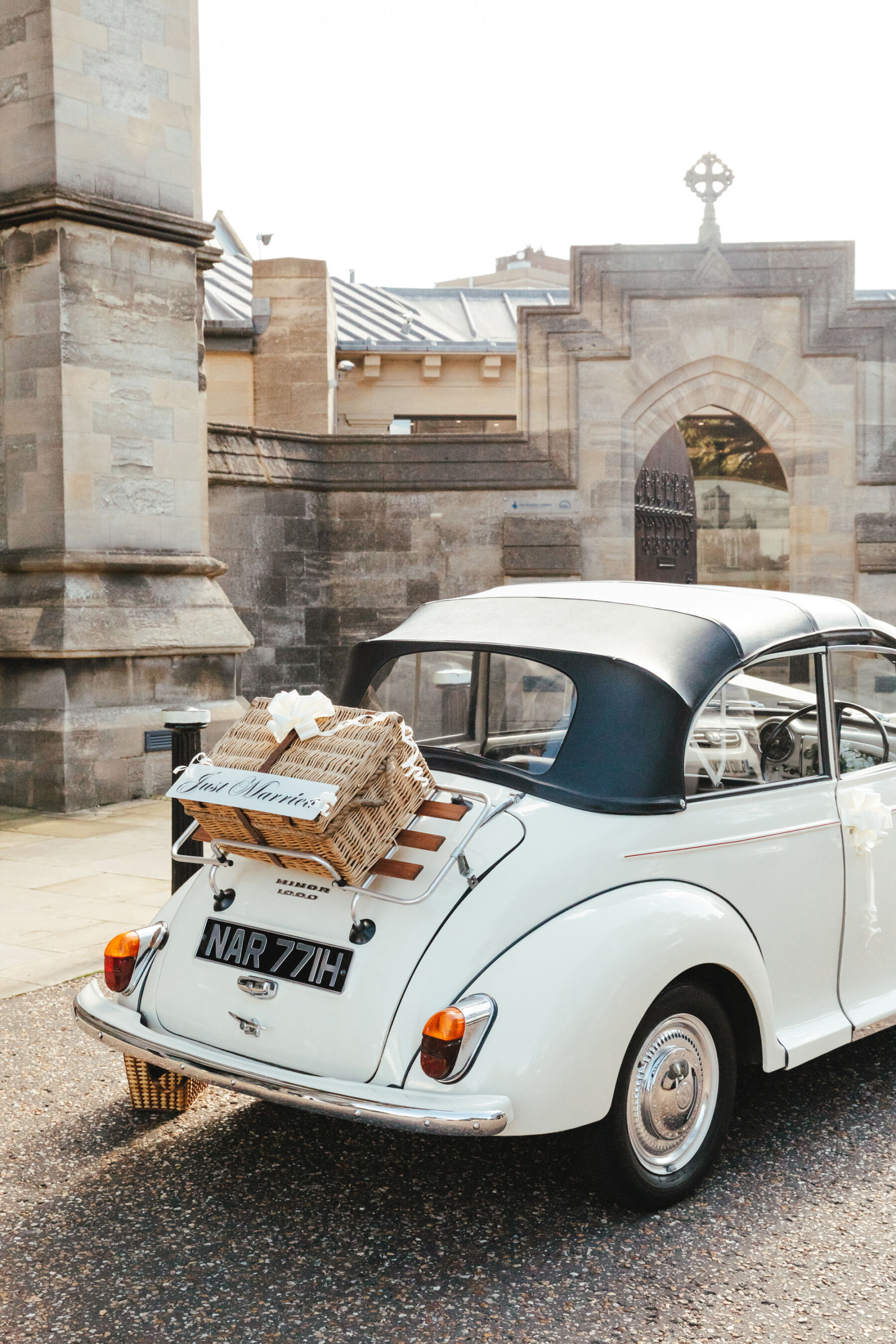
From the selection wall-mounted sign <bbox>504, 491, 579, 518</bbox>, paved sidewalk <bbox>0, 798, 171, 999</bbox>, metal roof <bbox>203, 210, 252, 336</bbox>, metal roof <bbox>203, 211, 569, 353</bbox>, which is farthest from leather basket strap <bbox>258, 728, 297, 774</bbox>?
metal roof <bbox>203, 211, 569, 353</bbox>

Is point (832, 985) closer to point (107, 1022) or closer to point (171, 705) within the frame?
point (107, 1022)

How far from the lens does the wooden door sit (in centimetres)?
1486

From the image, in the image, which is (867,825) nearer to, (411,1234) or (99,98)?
(411,1234)

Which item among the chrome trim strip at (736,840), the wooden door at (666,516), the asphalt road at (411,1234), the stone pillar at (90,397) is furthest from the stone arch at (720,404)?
the asphalt road at (411,1234)

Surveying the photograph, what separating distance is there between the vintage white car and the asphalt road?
24 centimetres

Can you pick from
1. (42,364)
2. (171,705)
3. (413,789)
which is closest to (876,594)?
(171,705)

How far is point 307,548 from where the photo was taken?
1423 centimetres

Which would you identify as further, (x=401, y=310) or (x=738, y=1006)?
(x=401, y=310)

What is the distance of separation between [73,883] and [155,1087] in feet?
11.1

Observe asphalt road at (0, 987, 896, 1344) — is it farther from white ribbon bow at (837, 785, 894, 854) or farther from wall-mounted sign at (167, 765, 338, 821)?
wall-mounted sign at (167, 765, 338, 821)

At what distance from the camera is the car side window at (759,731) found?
361cm

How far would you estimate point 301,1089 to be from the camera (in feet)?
9.75

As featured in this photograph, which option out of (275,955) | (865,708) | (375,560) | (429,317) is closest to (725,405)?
(375,560)

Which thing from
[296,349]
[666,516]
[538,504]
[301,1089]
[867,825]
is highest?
[296,349]
